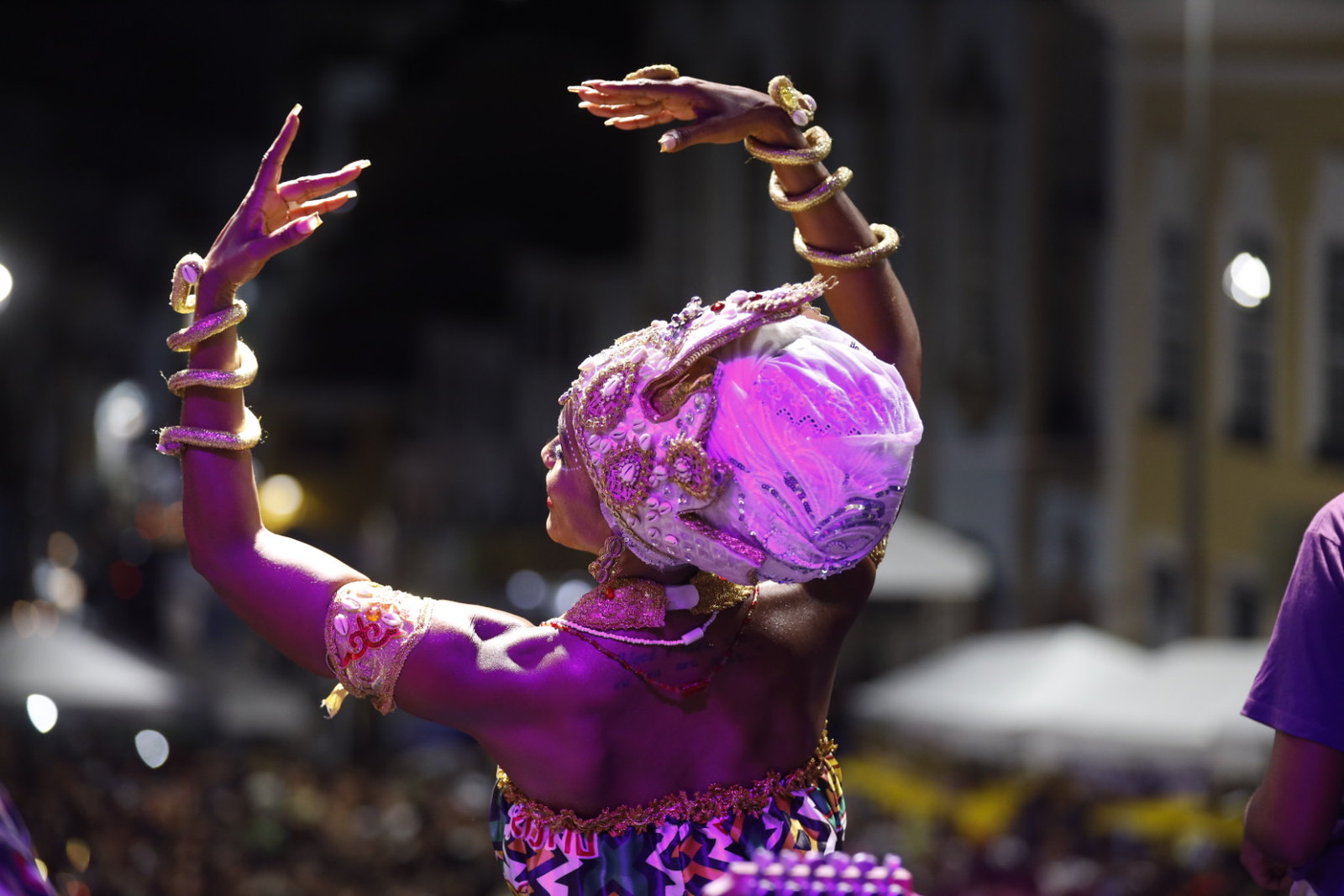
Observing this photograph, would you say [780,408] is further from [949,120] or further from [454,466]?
[454,466]

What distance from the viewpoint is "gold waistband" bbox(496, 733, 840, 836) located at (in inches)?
71.4

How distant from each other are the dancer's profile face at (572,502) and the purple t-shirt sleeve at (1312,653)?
0.79 metres

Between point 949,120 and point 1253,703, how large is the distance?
11704mm

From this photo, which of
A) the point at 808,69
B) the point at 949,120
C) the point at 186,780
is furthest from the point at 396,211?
the point at 186,780

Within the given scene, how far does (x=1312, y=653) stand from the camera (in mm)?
1935

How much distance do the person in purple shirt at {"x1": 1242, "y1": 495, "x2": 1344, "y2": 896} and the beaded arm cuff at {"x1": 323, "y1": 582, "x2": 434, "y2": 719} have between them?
99cm

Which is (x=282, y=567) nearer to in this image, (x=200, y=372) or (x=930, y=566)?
(x=200, y=372)

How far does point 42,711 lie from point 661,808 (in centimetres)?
851

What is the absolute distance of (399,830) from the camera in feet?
31.5

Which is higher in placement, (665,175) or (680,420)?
(680,420)

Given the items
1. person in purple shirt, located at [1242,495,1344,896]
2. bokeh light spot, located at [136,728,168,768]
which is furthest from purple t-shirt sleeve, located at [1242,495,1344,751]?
bokeh light spot, located at [136,728,168,768]

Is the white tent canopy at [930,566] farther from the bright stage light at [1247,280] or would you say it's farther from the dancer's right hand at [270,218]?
the dancer's right hand at [270,218]

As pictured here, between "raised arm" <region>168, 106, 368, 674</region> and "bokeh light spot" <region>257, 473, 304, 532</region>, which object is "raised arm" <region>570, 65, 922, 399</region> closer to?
"raised arm" <region>168, 106, 368, 674</region>

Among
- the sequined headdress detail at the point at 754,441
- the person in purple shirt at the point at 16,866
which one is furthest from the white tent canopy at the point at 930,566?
the person in purple shirt at the point at 16,866
